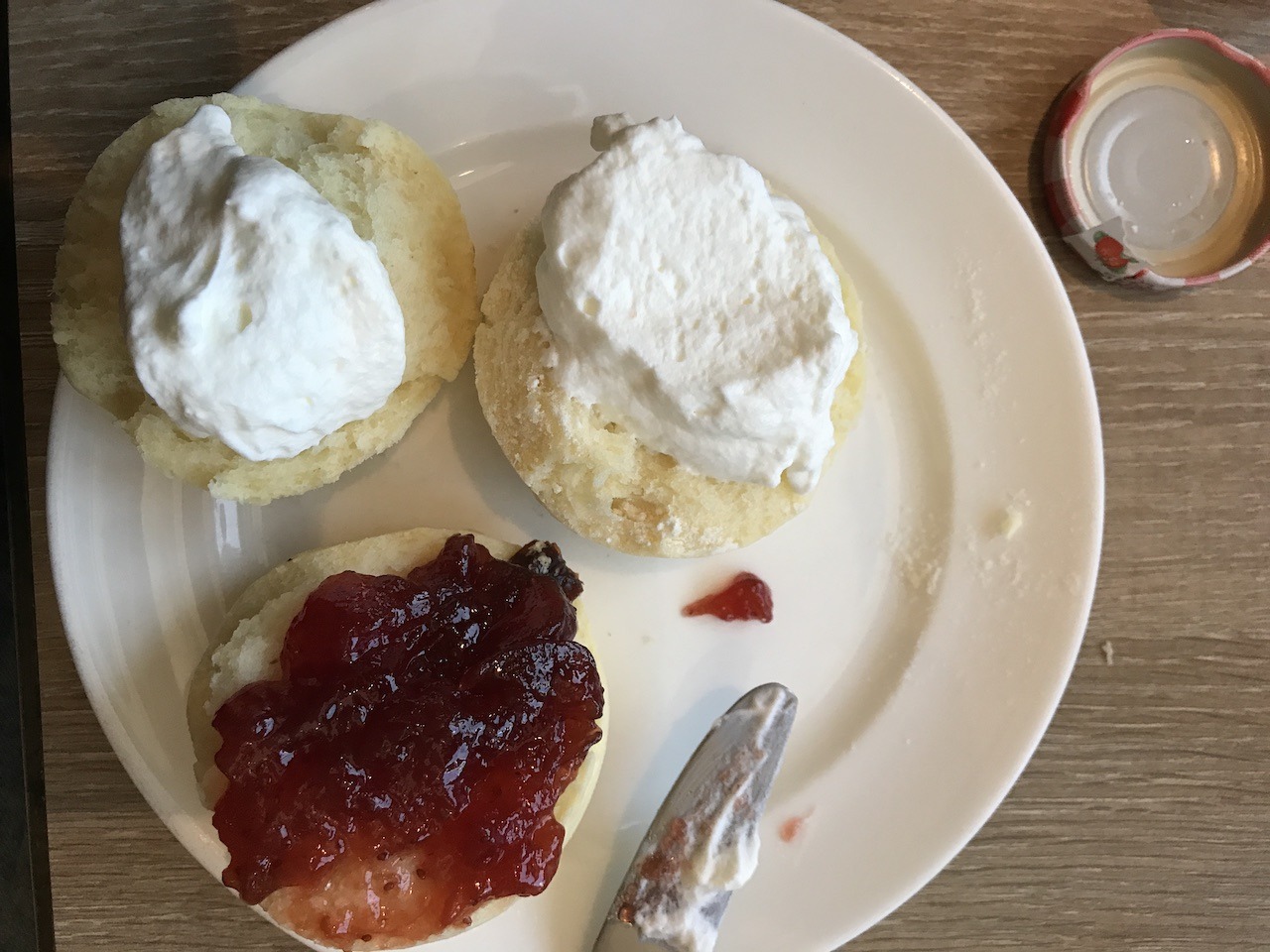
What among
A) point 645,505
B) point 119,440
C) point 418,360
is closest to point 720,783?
point 645,505

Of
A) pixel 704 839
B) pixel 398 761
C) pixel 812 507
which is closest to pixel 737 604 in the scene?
pixel 812 507

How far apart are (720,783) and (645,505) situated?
0.59 meters

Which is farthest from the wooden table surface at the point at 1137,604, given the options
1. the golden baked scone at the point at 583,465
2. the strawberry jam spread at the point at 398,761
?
the strawberry jam spread at the point at 398,761

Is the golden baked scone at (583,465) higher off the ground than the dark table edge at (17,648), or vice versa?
the golden baked scone at (583,465)

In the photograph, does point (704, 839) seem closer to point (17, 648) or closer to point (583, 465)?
point (583, 465)

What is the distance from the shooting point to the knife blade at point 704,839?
1.58 metres

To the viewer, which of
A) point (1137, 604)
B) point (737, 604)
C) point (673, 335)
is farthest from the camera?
point (1137, 604)

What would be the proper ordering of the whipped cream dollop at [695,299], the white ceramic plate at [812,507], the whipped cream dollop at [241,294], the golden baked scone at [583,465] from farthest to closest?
the white ceramic plate at [812,507] < the golden baked scone at [583,465] < the whipped cream dollop at [695,299] < the whipped cream dollop at [241,294]

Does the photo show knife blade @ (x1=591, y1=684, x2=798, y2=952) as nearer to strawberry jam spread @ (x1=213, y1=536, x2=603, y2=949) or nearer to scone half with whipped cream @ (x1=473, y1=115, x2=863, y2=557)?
strawberry jam spread @ (x1=213, y1=536, x2=603, y2=949)

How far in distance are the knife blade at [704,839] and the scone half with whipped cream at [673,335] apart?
48cm

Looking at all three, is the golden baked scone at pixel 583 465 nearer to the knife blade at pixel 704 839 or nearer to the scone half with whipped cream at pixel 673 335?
the scone half with whipped cream at pixel 673 335

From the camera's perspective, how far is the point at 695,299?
4.65 feet

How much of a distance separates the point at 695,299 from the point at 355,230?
617mm

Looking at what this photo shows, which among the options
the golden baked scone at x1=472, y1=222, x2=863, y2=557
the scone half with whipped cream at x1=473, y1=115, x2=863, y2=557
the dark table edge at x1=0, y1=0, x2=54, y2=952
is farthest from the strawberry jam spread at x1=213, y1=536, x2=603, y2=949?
the dark table edge at x1=0, y1=0, x2=54, y2=952
